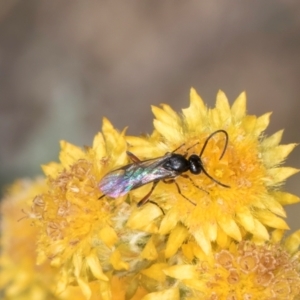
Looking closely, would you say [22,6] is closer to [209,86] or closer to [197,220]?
[209,86]

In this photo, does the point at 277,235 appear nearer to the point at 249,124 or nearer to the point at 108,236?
the point at 249,124

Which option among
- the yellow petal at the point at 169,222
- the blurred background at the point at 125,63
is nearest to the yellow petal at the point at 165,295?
the yellow petal at the point at 169,222

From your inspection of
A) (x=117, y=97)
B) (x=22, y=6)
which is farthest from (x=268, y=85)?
(x=22, y=6)

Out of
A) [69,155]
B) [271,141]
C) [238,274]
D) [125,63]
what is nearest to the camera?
[238,274]

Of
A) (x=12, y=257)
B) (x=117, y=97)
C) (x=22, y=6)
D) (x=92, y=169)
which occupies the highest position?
(x=22, y=6)

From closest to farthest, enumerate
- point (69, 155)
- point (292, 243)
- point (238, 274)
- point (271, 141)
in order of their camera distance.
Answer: point (238, 274) → point (292, 243) → point (271, 141) → point (69, 155)

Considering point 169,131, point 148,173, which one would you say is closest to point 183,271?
point 148,173
